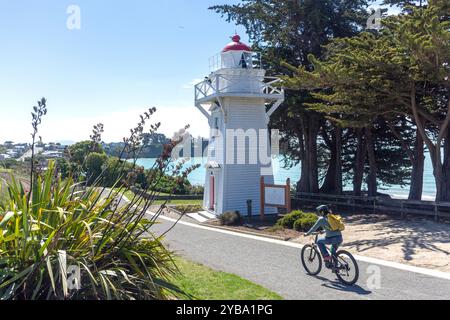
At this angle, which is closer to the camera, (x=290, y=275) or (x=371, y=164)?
(x=290, y=275)

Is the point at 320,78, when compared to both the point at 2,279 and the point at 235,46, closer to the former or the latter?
the point at 235,46

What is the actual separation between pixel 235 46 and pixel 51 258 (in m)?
17.7

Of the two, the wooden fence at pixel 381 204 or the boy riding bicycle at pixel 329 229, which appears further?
the wooden fence at pixel 381 204

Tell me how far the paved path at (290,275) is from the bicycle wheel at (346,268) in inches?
7.2

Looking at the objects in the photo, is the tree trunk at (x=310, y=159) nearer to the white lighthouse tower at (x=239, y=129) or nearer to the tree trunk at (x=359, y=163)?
the tree trunk at (x=359, y=163)

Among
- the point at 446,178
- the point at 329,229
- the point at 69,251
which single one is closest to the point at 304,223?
the point at 446,178

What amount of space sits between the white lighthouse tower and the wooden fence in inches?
154

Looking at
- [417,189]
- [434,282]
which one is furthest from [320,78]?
[434,282]

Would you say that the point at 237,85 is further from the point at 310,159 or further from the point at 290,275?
the point at 290,275

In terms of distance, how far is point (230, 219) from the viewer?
1841 centimetres

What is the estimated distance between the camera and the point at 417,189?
2072 centimetres

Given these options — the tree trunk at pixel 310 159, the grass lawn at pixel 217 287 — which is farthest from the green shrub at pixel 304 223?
the tree trunk at pixel 310 159

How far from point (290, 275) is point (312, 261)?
23.2 inches

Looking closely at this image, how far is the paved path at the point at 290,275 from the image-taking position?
7938mm
